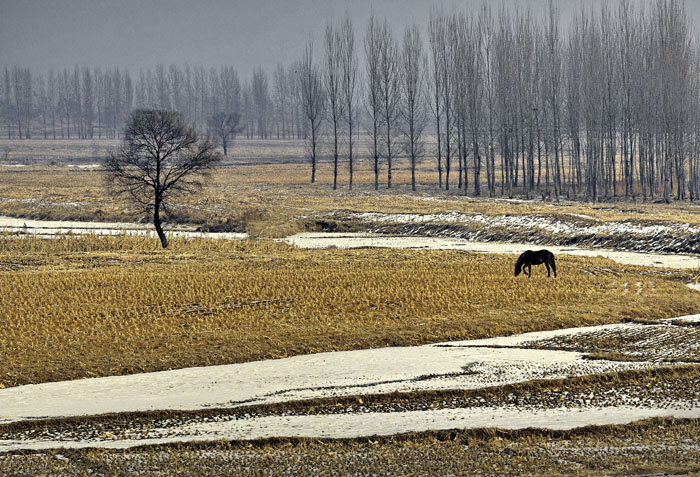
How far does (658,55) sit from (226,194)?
37892 millimetres

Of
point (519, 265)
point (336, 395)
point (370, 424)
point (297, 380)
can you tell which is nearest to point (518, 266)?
point (519, 265)

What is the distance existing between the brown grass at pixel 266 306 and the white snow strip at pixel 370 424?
4038mm

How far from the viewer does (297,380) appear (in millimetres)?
15375

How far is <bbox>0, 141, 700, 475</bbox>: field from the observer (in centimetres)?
1124

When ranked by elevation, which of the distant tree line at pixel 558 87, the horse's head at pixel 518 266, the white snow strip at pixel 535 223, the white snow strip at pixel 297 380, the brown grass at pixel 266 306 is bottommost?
the white snow strip at pixel 297 380

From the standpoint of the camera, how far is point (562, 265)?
3017 centimetres

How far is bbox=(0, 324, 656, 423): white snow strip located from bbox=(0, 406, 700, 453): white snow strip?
108cm

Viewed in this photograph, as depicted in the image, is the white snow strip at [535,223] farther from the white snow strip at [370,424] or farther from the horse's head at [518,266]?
the white snow strip at [370,424]

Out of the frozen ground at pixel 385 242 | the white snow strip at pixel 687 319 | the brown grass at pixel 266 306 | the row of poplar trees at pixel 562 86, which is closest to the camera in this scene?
the brown grass at pixel 266 306

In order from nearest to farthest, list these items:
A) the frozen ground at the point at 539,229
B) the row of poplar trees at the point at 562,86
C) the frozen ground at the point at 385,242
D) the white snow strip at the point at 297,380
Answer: the white snow strip at the point at 297,380 → the frozen ground at the point at 385,242 → the frozen ground at the point at 539,229 → the row of poplar trees at the point at 562,86

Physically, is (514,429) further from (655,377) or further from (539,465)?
(655,377)

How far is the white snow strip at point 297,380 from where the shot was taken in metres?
13.9

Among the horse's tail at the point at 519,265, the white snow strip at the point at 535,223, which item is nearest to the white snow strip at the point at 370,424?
the horse's tail at the point at 519,265

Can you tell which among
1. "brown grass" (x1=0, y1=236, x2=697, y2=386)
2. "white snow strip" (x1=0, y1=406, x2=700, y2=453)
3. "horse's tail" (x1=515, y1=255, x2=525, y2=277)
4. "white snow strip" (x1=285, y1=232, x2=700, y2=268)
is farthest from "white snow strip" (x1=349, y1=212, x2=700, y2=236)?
"white snow strip" (x1=0, y1=406, x2=700, y2=453)
